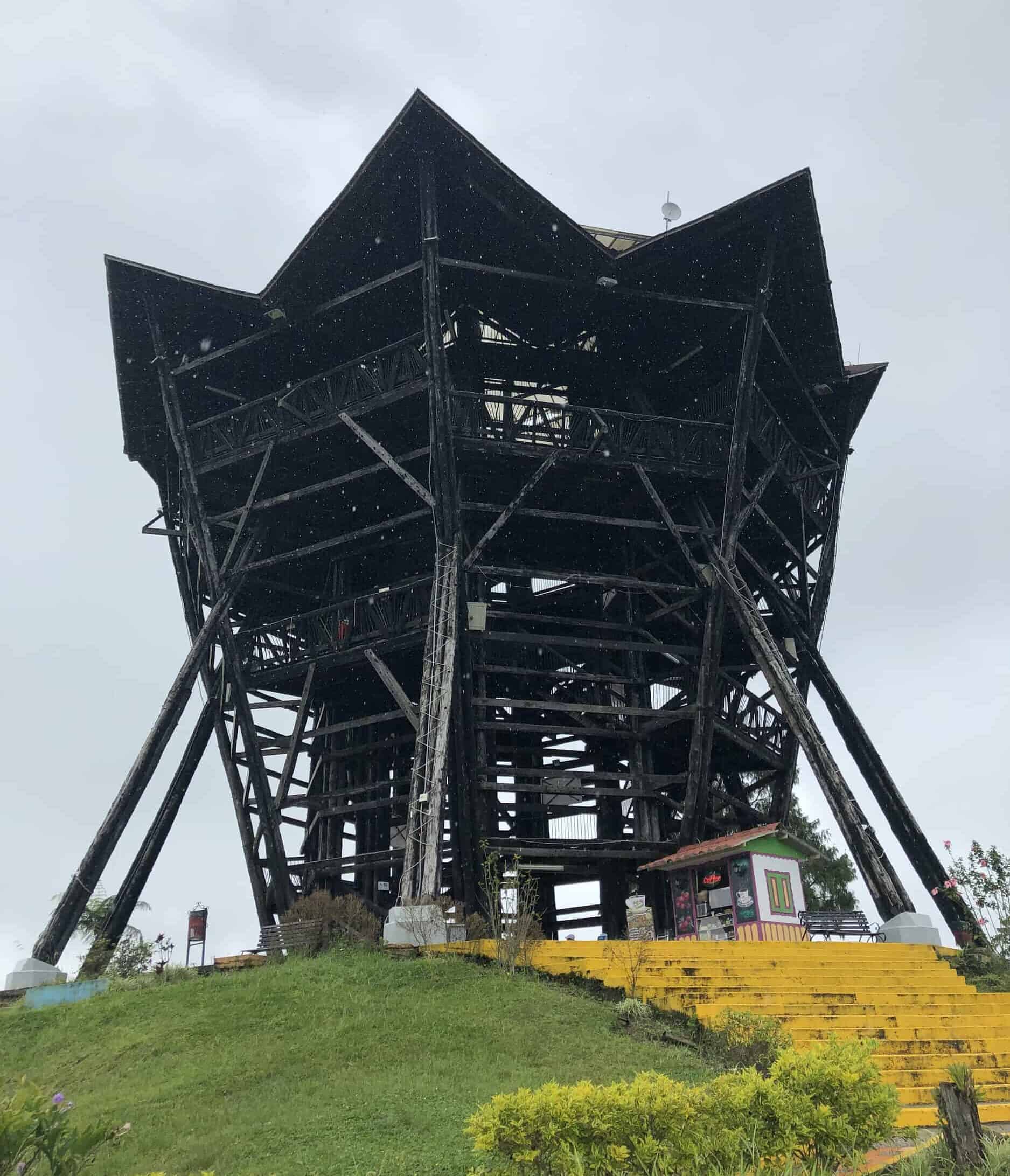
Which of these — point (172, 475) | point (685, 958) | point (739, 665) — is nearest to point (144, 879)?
point (172, 475)

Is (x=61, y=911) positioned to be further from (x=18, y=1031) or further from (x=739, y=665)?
(x=739, y=665)

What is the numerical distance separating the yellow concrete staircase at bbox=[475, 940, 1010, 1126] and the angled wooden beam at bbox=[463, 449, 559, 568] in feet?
29.9

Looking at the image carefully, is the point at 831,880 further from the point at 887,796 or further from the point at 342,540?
the point at 342,540

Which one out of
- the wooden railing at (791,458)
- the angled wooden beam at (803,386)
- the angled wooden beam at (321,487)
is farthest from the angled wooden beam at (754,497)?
the angled wooden beam at (321,487)

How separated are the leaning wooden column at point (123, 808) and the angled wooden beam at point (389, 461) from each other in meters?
5.21

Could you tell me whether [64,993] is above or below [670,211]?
below

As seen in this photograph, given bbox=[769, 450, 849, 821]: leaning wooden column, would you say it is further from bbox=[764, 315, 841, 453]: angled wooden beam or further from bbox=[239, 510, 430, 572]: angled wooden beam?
bbox=[239, 510, 430, 572]: angled wooden beam

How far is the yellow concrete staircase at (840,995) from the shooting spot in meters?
11.2

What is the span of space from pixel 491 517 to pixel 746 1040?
1531 centimetres

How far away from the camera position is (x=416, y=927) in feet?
52.0

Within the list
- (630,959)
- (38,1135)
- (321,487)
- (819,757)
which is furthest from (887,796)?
(38,1135)

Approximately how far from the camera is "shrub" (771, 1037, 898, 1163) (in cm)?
671

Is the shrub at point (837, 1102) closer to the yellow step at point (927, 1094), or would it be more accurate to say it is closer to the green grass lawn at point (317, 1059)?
the green grass lawn at point (317, 1059)

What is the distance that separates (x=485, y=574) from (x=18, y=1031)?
12.8 metres
